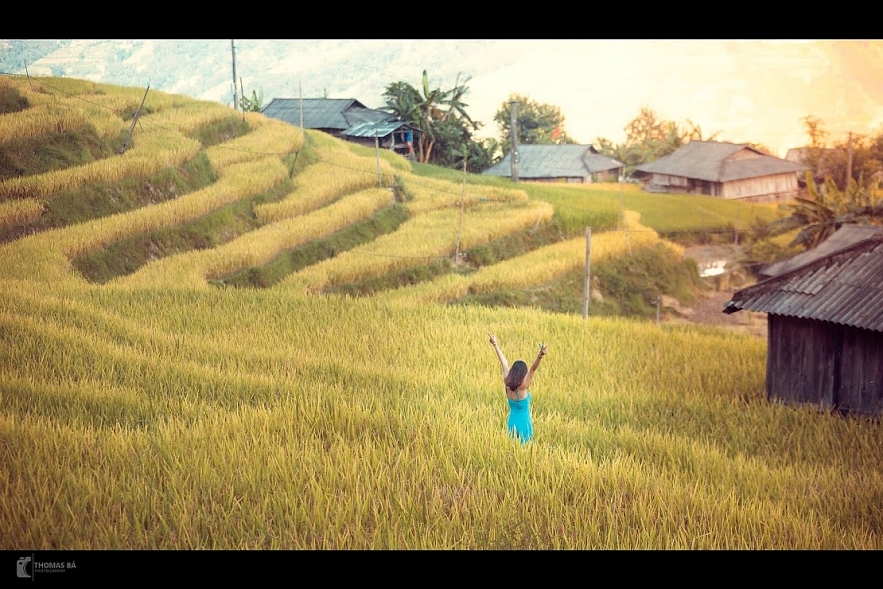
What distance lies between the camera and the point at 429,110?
540 centimetres

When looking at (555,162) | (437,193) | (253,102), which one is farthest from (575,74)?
(253,102)

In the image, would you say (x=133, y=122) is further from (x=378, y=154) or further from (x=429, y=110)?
(x=429, y=110)

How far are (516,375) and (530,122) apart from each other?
3182 millimetres

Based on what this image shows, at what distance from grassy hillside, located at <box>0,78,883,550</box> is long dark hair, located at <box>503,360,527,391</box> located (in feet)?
1.00

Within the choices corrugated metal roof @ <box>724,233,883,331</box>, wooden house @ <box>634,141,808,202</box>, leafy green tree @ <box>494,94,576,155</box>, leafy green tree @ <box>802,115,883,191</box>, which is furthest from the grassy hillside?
leafy green tree @ <box>802,115,883,191</box>

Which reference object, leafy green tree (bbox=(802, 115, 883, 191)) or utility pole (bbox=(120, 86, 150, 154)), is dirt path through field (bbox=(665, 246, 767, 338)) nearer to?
leafy green tree (bbox=(802, 115, 883, 191))

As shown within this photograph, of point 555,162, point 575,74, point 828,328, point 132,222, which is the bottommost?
point 828,328

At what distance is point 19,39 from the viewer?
12.8 feet

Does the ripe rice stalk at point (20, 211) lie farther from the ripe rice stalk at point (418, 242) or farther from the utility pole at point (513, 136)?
the utility pole at point (513, 136)

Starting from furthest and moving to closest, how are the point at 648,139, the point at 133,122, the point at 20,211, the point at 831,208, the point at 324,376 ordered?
1. the point at 831,208
2. the point at 648,139
3. the point at 133,122
4. the point at 324,376
5. the point at 20,211

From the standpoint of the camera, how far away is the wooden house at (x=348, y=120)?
5.33 metres

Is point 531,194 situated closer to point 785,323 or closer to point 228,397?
point 785,323

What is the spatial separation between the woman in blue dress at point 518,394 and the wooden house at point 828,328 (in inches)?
90.6

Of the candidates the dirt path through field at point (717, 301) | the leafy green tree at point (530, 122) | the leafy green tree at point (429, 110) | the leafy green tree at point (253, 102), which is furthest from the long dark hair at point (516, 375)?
the dirt path through field at point (717, 301)
